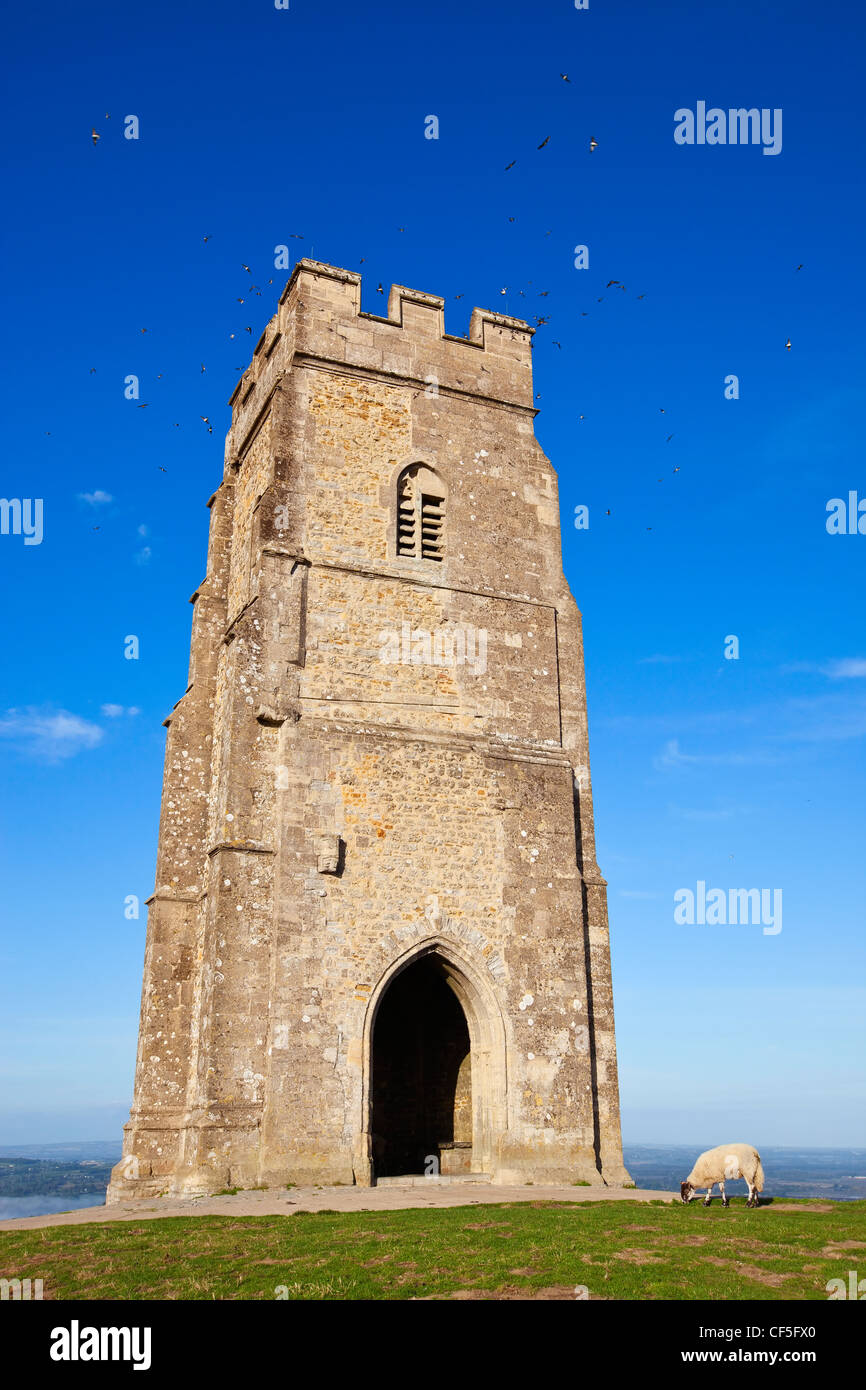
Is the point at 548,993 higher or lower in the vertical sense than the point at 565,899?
lower

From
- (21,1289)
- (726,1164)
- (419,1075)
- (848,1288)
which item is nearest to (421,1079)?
(419,1075)

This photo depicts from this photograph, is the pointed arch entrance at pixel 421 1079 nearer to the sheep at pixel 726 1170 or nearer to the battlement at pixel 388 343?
the sheep at pixel 726 1170

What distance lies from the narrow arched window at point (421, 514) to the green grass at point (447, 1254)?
1031 cm

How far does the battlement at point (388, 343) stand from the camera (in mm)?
18562

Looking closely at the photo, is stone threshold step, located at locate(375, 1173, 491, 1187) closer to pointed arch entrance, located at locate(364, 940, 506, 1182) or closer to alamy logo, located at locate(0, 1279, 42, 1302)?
pointed arch entrance, located at locate(364, 940, 506, 1182)

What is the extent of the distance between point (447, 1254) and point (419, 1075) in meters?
11.1

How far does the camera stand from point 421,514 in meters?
18.4

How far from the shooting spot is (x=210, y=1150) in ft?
44.8

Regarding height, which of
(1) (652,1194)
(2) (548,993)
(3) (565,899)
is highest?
(3) (565,899)

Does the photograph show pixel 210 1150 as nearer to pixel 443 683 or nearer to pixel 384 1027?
pixel 384 1027

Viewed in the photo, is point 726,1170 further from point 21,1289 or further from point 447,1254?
point 21,1289

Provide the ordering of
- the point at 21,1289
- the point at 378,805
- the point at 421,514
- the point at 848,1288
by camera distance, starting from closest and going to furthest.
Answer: the point at 848,1288 → the point at 21,1289 → the point at 378,805 → the point at 421,514
